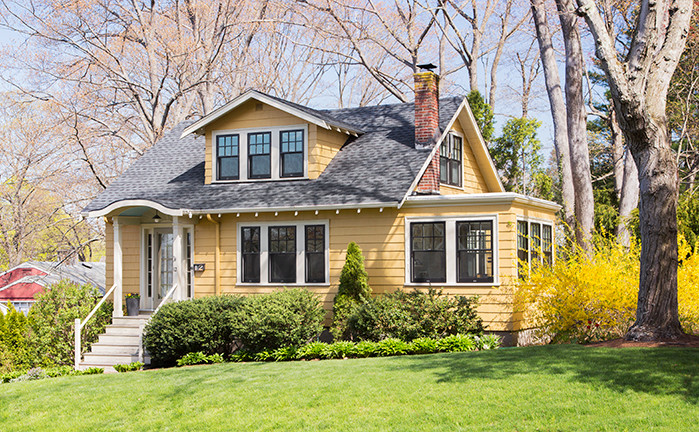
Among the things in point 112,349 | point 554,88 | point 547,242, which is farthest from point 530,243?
point 112,349

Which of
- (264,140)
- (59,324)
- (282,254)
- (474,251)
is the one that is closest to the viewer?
(474,251)

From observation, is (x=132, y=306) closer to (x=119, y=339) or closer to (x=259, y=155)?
(x=119, y=339)

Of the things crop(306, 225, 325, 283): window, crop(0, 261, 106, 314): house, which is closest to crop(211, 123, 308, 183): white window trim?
crop(306, 225, 325, 283): window

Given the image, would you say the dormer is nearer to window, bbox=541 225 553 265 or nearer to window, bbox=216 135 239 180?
window, bbox=216 135 239 180

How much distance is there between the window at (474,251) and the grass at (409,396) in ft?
11.0

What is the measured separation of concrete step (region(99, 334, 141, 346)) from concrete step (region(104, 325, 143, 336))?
7 centimetres

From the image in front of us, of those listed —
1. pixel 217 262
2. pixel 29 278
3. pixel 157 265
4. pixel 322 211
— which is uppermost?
pixel 322 211

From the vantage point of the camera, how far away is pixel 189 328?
15.1 metres

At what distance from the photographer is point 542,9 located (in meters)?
19.2

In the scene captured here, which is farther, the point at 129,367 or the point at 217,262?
the point at 217,262

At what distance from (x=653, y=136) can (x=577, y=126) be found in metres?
6.77

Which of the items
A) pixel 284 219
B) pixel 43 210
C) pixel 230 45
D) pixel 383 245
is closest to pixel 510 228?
pixel 383 245

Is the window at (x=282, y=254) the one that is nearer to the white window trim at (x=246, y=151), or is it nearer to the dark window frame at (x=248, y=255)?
the dark window frame at (x=248, y=255)

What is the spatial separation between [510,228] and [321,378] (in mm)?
5960
